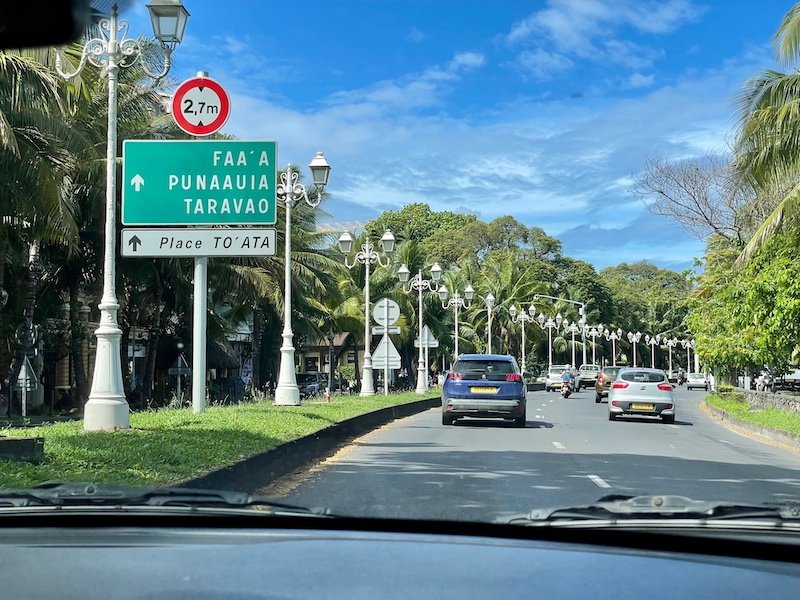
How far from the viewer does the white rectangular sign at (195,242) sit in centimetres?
1373

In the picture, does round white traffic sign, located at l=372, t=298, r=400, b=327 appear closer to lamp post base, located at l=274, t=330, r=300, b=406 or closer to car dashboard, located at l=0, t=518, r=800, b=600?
lamp post base, located at l=274, t=330, r=300, b=406

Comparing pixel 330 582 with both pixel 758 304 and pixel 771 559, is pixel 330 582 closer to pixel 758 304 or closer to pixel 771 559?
pixel 771 559

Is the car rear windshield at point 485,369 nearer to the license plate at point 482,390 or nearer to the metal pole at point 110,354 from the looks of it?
the license plate at point 482,390

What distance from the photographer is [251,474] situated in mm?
10312

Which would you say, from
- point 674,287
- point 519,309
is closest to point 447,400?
point 519,309

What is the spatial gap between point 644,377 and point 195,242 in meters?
13.9

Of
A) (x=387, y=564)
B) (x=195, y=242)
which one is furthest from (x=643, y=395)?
(x=387, y=564)

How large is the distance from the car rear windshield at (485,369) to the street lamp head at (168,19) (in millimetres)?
10142

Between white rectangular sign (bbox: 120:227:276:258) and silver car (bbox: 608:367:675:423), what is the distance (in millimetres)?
12693

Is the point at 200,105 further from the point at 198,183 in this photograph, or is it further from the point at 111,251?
the point at 111,251

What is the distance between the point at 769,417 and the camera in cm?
2212

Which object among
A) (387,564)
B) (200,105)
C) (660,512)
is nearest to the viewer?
(387,564)

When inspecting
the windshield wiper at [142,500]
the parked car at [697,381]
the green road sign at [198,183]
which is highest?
the green road sign at [198,183]

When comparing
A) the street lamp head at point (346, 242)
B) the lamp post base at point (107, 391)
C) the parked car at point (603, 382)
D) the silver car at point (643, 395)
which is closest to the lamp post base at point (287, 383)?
the street lamp head at point (346, 242)
